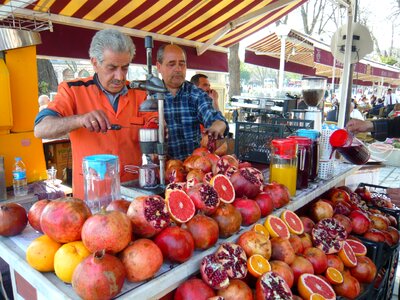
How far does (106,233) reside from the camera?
1.01 meters

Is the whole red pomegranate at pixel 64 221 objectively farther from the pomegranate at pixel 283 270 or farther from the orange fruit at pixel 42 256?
the pomegranate at pixel 283 270

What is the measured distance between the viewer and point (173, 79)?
2859 millimetres

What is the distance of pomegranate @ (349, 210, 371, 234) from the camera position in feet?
6.79

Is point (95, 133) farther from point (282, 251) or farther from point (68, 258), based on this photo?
point (282, 251)

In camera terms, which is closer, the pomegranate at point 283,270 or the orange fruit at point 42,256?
the orange fruit at point 42,256

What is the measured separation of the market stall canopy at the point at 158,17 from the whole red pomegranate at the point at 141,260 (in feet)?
8.65

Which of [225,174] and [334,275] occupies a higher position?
[225,174]

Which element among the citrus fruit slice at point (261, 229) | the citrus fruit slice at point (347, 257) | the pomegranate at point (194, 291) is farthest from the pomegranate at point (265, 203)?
the pomegranate at point (194, 291)

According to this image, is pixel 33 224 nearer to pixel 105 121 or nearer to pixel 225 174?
pixel 105 121

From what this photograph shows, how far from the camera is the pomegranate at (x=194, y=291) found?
1125 millimetres

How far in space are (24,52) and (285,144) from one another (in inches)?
114

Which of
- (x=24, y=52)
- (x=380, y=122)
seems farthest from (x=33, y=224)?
(x=380, y=122)

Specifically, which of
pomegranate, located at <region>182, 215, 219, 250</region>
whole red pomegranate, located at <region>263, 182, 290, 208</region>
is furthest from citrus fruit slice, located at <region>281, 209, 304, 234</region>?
pomegranate, located at <region>182, 215, 219, 250</region>

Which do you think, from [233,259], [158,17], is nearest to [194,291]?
[233,259]
